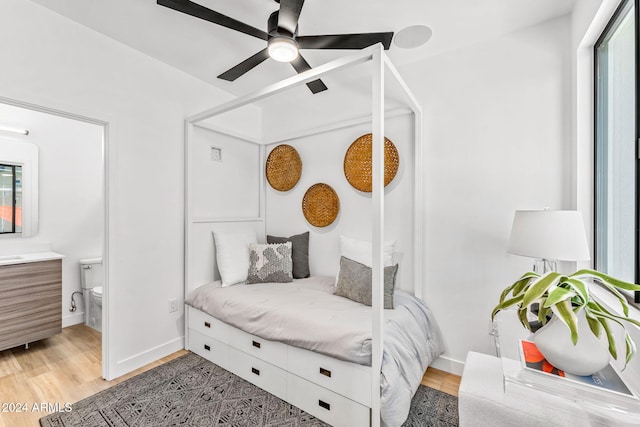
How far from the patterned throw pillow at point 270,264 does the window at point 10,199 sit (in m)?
2.40

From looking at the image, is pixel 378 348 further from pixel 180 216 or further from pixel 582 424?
pixel 180 216

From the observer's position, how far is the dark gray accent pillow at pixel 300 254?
290 cm

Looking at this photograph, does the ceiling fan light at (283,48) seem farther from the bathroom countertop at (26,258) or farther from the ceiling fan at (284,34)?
the bathroom countertop at (26,258)

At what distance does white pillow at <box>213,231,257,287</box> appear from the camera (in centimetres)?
266

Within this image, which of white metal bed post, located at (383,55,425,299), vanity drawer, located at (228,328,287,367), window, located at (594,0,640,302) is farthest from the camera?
white metal bed post, located at (383,55,425,299)

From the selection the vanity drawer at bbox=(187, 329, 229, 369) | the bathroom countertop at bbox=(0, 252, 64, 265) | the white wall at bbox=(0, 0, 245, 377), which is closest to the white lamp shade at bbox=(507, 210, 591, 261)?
the vanity drawer at bbox=(187, 329, 229, 369)

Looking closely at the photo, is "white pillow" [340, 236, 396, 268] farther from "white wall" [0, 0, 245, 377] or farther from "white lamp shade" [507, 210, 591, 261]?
"white wall" [0, 0, 245, 377]

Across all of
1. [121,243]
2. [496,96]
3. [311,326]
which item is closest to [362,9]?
[496,96]

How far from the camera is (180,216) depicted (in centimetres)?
262

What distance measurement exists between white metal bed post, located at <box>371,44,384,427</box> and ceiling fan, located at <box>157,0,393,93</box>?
0.26 meters

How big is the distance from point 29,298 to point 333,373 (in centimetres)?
284

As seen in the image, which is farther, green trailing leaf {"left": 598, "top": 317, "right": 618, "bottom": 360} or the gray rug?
the gray rug

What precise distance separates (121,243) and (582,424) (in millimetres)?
2742

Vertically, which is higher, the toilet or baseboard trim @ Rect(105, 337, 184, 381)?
the toilet
